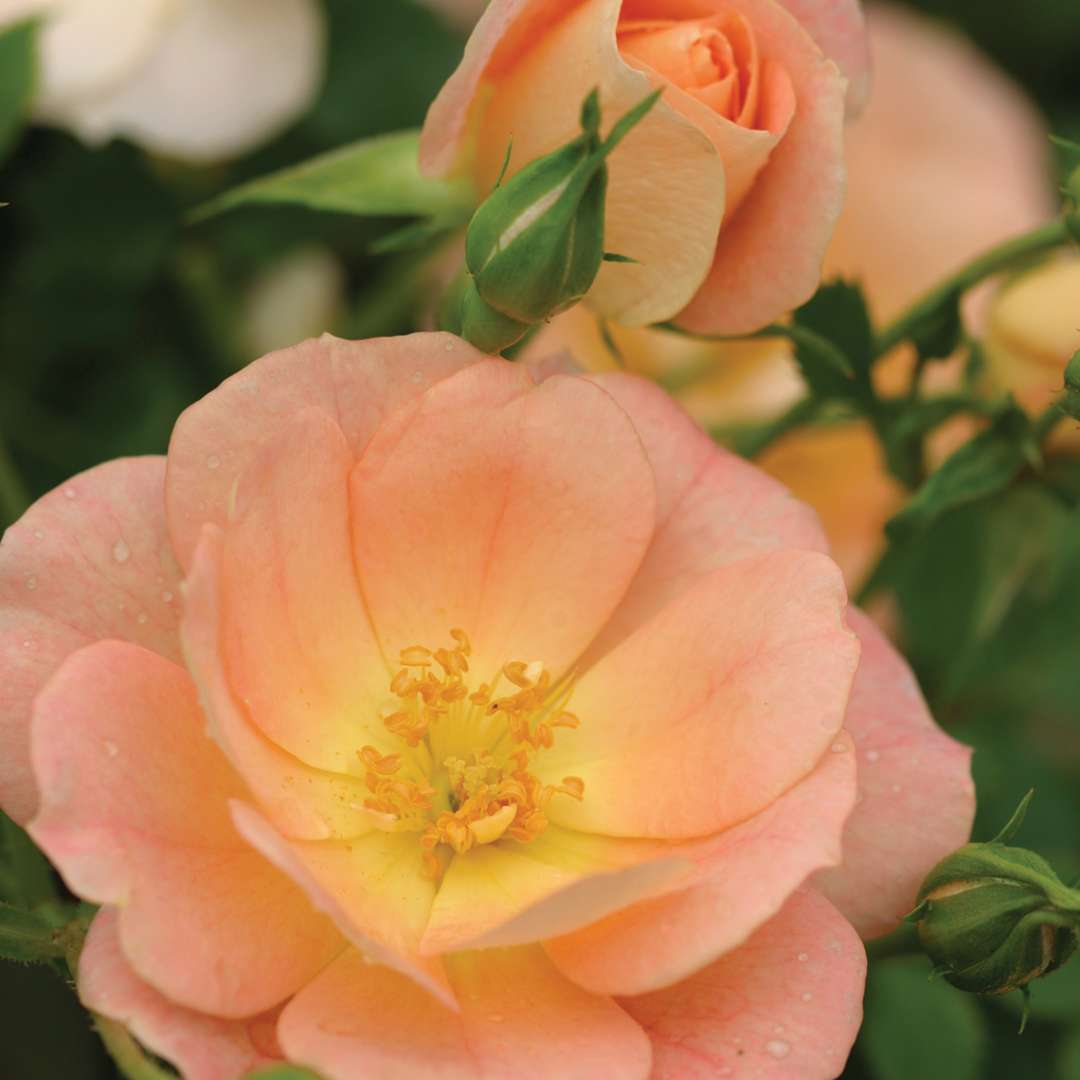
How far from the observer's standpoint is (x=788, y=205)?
94cm

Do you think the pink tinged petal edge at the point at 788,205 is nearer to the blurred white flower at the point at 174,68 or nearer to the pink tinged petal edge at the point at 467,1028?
the pink tinged petal edge at the point at 467,1028

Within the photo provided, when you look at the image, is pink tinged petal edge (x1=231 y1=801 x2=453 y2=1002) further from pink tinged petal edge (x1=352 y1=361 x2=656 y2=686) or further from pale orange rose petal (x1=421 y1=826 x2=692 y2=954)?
pink tinged petal edge (x1=352 y1=361 x2=656 y2=686)

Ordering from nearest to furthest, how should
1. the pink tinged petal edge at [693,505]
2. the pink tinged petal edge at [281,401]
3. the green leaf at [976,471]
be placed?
the pink tinged petal edge at [281,401] < the pink tinged petal edge at [693,505] < the green leaf at [976,471]

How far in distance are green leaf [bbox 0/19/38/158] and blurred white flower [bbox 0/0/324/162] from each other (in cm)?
3

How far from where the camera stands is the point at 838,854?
0.79 metres

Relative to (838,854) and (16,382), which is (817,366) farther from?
(16,382)

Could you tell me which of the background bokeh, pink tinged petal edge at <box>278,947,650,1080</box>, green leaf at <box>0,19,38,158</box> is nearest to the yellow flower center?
pink tinged petal edge at <box>278,947,650,1080</box>

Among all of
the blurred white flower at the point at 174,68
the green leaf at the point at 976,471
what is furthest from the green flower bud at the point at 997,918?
the blurred white flower at the point at 174,68

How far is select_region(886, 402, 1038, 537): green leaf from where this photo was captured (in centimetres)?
107

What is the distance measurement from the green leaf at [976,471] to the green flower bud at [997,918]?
25 centimetres

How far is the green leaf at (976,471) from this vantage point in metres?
1.07

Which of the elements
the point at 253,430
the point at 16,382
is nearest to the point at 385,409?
the point at 253,430

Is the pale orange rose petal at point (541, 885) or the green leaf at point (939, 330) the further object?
the green leaf at point (939, 330)

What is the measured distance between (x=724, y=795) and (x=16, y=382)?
0.85 meters
